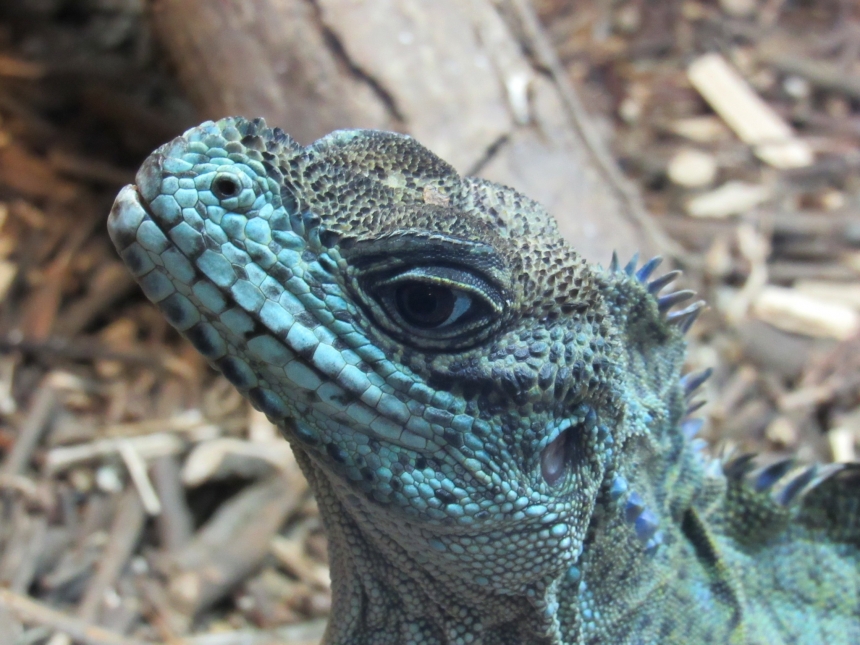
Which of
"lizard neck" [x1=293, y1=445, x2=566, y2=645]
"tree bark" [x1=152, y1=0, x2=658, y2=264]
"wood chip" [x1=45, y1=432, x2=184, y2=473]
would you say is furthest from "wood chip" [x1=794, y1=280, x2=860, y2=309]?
"lizard neck" [x1=293, y1=445, x2=566, y2=645]

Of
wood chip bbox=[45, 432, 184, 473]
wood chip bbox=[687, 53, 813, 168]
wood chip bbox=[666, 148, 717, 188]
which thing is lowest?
wood chip bbox=[45, 432, 184, 473]

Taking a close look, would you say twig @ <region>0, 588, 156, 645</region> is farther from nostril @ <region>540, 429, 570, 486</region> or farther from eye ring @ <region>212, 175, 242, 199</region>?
eye ring @ <region>212, 175, 242, 199</region>

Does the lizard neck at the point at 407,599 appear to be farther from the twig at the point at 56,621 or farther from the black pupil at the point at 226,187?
the twig at the point at 56,621

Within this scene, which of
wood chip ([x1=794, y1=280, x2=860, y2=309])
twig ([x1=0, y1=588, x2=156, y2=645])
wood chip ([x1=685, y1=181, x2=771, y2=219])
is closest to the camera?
twig ([x1=0, y1=588, x2=156, y2=645])

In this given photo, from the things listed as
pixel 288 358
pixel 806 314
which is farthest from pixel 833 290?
pixel 288 358

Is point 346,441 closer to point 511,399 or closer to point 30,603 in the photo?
point 511,399

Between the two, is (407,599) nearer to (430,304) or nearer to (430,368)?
(430,368)

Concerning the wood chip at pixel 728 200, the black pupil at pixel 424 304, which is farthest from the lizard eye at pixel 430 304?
the wood chip at pixel 728 200
